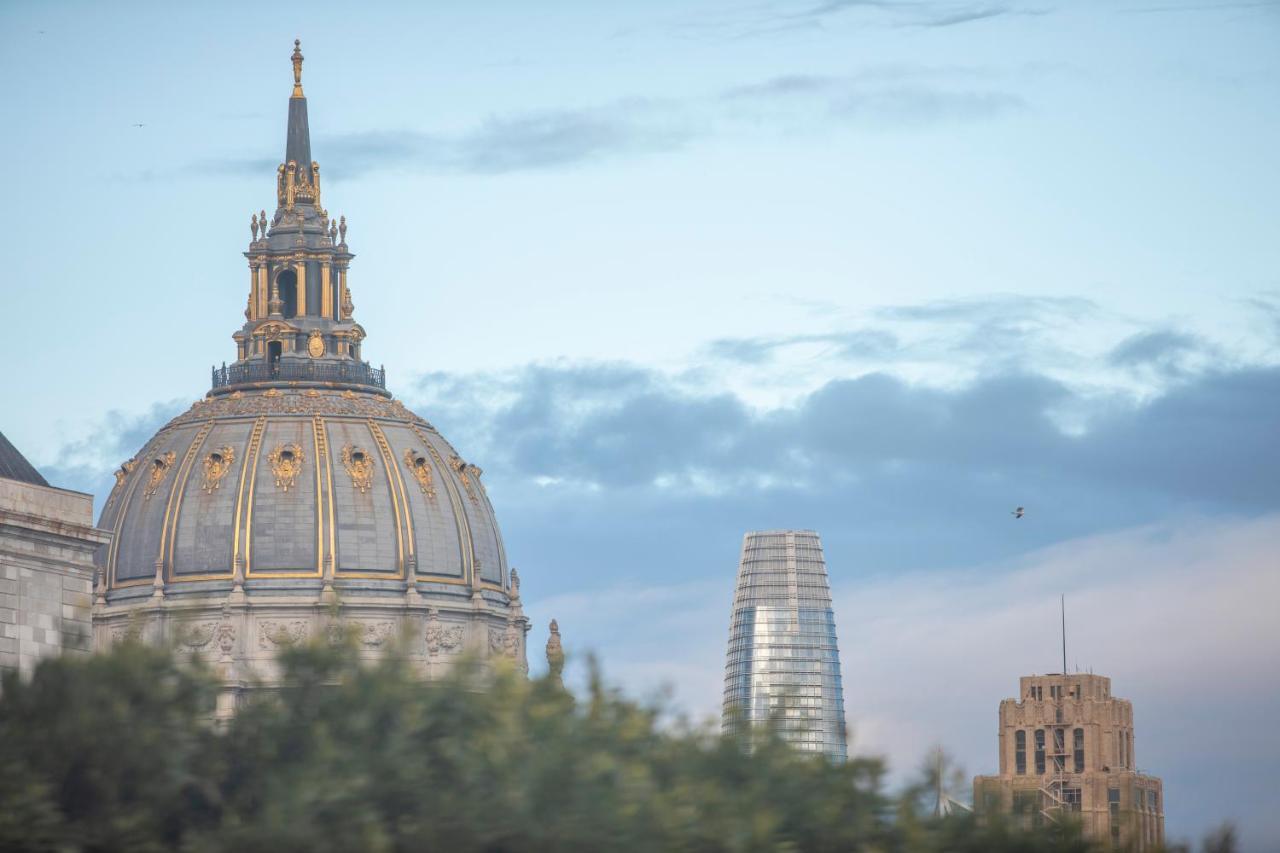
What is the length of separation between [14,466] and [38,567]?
7.59 metres

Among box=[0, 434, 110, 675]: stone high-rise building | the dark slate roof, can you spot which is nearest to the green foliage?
box=[0, 434, 110, 675]: stone high-rise building

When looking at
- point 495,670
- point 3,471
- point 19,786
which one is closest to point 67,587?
point 3,471

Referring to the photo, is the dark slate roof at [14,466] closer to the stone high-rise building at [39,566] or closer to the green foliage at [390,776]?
the stone high-rise building at [39,566]

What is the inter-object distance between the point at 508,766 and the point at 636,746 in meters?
5.44

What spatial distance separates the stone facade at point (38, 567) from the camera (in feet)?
290

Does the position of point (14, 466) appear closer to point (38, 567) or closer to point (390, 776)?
point (38, 567)

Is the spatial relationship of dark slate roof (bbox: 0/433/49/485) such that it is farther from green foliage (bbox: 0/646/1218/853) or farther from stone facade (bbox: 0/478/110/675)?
green foliage (bbox: 0/646/1218/853)

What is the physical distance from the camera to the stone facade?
88.2 m

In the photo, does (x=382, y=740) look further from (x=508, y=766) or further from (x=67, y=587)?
(x=67, y=587)

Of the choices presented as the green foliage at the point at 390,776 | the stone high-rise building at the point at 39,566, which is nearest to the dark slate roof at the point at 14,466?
the stone high-rise building at the point at 39,566

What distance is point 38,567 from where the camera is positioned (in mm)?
89688

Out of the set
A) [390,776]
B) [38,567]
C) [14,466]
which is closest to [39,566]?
[38,567]

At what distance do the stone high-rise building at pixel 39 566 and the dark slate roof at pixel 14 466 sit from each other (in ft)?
7.67

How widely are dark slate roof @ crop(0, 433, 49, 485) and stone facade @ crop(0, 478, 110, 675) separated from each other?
351cm
